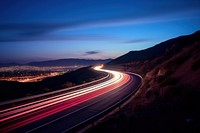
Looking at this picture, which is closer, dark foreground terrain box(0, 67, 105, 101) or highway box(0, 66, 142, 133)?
highway box(0, 66, 142, 133)

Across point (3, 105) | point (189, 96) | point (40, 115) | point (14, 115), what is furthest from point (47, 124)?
point (189, 96)

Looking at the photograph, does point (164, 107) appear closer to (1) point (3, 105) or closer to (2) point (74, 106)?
(2) point (74, 106)

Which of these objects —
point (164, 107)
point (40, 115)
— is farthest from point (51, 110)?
point (164, 107)

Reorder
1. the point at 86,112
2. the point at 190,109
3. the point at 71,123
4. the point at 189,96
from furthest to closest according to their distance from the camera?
the point at 86,112 < the point at 71,123 < the point at 189,96 < the point at 190,109

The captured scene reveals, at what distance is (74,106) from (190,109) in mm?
12523

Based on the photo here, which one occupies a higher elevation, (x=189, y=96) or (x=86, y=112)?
(x=189, y=96)

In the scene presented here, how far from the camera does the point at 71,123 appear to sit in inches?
636

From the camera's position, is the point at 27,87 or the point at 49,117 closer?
the point at 49,117

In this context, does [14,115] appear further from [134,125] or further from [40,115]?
[134,125]

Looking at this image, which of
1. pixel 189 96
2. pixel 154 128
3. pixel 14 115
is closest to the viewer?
pixel 154 128

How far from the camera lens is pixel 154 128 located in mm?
11008

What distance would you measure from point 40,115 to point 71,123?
12.8ft

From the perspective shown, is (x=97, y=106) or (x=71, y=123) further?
(x=97, y=106)

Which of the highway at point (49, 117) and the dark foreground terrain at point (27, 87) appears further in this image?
the dark foreground terrain at point (27, 87)
